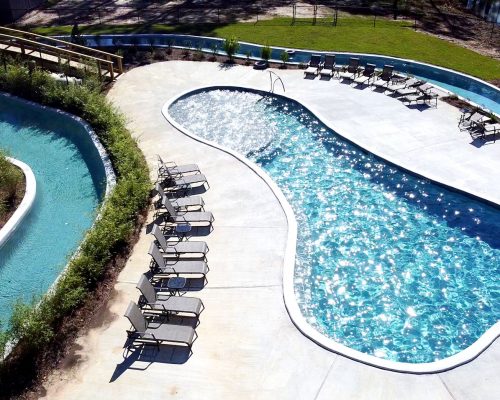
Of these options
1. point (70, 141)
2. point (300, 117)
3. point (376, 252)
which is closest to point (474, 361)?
point (376, 252)

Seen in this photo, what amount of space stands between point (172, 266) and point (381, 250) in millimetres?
6241

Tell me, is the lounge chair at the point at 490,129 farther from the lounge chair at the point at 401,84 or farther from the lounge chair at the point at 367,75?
the lounge chair at the point at 367,75

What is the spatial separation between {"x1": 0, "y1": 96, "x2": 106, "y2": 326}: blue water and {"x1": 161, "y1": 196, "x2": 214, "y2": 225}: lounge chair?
8.67 feet

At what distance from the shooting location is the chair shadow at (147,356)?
34.3ft

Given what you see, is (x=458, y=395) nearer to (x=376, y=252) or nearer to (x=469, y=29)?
(x=376, y=252)

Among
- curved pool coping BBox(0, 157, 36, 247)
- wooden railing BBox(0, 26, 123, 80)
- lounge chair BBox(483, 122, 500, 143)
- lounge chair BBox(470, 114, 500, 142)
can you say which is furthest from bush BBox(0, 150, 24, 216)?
lounge chair BBox(483, 122, 500, 143)

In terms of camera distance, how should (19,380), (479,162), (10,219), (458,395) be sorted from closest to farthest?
(458,395)
(19,380)
(10,219)
(479,162)

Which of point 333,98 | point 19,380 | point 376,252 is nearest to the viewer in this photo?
point 19,380

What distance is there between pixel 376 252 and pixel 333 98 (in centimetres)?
1141

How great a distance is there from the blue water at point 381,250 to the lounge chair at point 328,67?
6.54 metres

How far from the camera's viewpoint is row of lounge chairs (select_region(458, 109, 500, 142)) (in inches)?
751

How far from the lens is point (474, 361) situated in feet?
33.8

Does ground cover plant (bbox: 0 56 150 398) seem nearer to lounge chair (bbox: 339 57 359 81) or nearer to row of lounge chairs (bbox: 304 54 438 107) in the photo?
row of lounge chairs (bbox: 304 54 438 107)

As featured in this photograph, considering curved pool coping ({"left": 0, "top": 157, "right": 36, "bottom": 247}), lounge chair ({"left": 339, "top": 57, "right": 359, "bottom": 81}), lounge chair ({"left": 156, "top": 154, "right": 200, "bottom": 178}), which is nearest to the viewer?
curved pool coping ({"left": 0, "top": 157, "right": 36, "bottom": 247})
